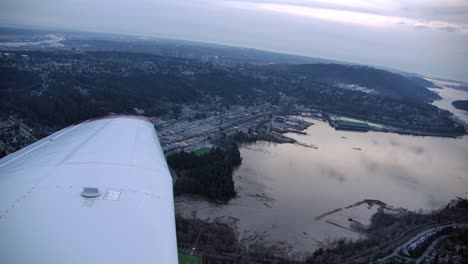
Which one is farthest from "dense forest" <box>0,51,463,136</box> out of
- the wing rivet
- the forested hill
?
the wing rivet

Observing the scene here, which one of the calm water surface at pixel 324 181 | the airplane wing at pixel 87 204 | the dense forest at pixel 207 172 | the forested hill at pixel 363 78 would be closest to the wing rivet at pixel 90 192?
the airplane wing at pixel 87 204

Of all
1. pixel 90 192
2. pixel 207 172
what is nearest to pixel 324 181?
pixel 207 172

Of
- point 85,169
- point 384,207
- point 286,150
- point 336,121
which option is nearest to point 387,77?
point 336,121

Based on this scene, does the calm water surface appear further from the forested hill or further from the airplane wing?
Result: the forested hill

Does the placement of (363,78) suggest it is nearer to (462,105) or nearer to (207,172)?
(462,105)

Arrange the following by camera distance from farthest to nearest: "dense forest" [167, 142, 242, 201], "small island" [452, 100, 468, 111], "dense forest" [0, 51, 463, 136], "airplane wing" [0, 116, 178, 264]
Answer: "small island" [452, 100, 468, 111]
"dense forest" [0, 51, 463, 136]
"dense forest" [167, 142, 242, 201]
"airplane wing" [0, 116, 178, 264]

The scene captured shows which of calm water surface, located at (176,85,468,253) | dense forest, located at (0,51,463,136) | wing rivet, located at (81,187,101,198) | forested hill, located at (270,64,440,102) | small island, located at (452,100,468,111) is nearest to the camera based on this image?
wing rivet, located at (81,187,101,198)

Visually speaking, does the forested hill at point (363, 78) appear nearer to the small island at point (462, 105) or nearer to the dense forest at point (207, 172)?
the small island at point (462, 105)
